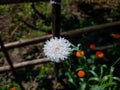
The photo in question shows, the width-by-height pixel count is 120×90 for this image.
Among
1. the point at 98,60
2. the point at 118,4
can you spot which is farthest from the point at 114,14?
the point at 98,60

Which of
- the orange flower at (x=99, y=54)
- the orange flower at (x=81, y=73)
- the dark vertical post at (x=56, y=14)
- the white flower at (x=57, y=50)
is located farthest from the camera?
the orange flower at (x=99, y=54)

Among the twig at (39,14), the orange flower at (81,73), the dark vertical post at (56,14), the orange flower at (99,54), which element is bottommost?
the orange flower at (81,73)

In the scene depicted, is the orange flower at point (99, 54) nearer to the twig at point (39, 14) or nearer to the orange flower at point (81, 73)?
the orange flower at point (81, 73)

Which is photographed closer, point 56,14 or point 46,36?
point 56,14

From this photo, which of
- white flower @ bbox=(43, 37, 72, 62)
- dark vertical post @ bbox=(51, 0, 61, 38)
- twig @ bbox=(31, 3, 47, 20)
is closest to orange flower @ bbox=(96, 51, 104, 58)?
dark vertical post @ bbox=(51, 0, 61, 38)

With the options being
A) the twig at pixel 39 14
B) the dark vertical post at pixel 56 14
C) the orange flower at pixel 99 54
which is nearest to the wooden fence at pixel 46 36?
the dark vertical post at pixel 56 14

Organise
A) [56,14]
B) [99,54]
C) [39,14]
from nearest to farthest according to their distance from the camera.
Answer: [56,14]
[99,54]
[39,14]

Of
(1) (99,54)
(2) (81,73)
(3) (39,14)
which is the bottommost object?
(2) (81,73)

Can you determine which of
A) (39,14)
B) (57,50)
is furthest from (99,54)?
(39,14)

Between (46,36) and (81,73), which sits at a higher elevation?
(46,36)

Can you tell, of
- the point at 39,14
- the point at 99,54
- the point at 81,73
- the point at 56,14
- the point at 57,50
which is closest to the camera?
the point at 57,50

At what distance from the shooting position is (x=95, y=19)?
416 cm

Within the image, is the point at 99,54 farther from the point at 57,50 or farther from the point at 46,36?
the point at 57,50

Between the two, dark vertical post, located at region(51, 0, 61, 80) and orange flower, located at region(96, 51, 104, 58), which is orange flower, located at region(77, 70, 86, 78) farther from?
dark vertical post, located at region(51, 0, 61, 80)
